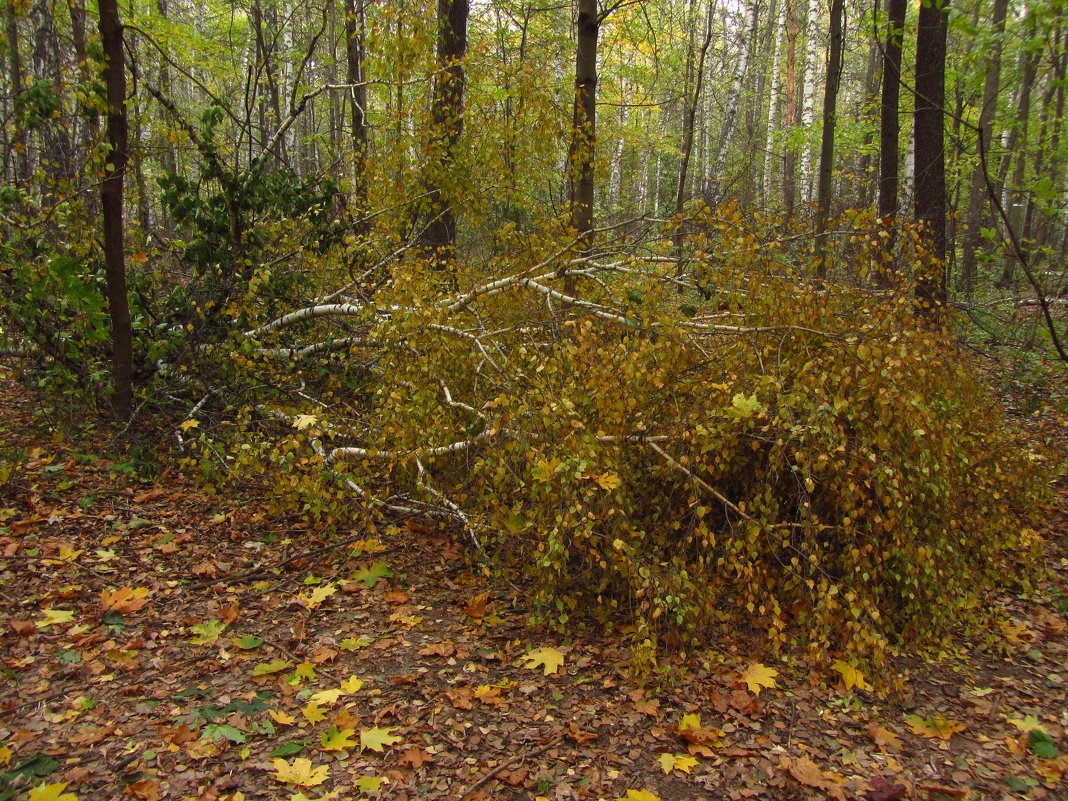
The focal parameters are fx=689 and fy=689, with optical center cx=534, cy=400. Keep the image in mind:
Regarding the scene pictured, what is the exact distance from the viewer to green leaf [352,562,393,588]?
4289 mm

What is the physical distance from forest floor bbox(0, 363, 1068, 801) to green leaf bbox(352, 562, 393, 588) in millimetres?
23

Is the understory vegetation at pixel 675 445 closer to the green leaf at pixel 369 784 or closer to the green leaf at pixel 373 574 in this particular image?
the green leaf at pixel 373 574

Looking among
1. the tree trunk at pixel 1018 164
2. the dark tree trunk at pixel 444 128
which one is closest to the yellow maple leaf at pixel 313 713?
the dark tree trunk at pixel 444 128

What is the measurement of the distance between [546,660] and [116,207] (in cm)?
447

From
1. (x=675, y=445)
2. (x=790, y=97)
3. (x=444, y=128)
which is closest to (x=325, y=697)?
(x=675, y=445)

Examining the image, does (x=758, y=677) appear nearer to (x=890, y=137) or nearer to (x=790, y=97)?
(x=890, y=137)

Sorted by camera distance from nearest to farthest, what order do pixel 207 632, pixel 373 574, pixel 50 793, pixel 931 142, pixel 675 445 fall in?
pixel 50 793
pixel 207 632
pixel 675 445
pixel 373 574
pixel 931 142

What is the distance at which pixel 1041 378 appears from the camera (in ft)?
26.8

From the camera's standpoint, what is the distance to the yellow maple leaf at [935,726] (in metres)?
3.27

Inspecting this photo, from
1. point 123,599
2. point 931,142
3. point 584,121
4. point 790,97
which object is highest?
point 790,97

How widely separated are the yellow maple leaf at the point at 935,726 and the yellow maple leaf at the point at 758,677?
2.11ft

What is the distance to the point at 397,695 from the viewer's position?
333 cm

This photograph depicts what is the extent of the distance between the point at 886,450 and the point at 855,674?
117cm

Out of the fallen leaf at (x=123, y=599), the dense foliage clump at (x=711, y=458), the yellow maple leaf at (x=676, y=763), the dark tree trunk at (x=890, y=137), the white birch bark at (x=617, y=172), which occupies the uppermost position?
the white birch bark at (x=617, y=172)
